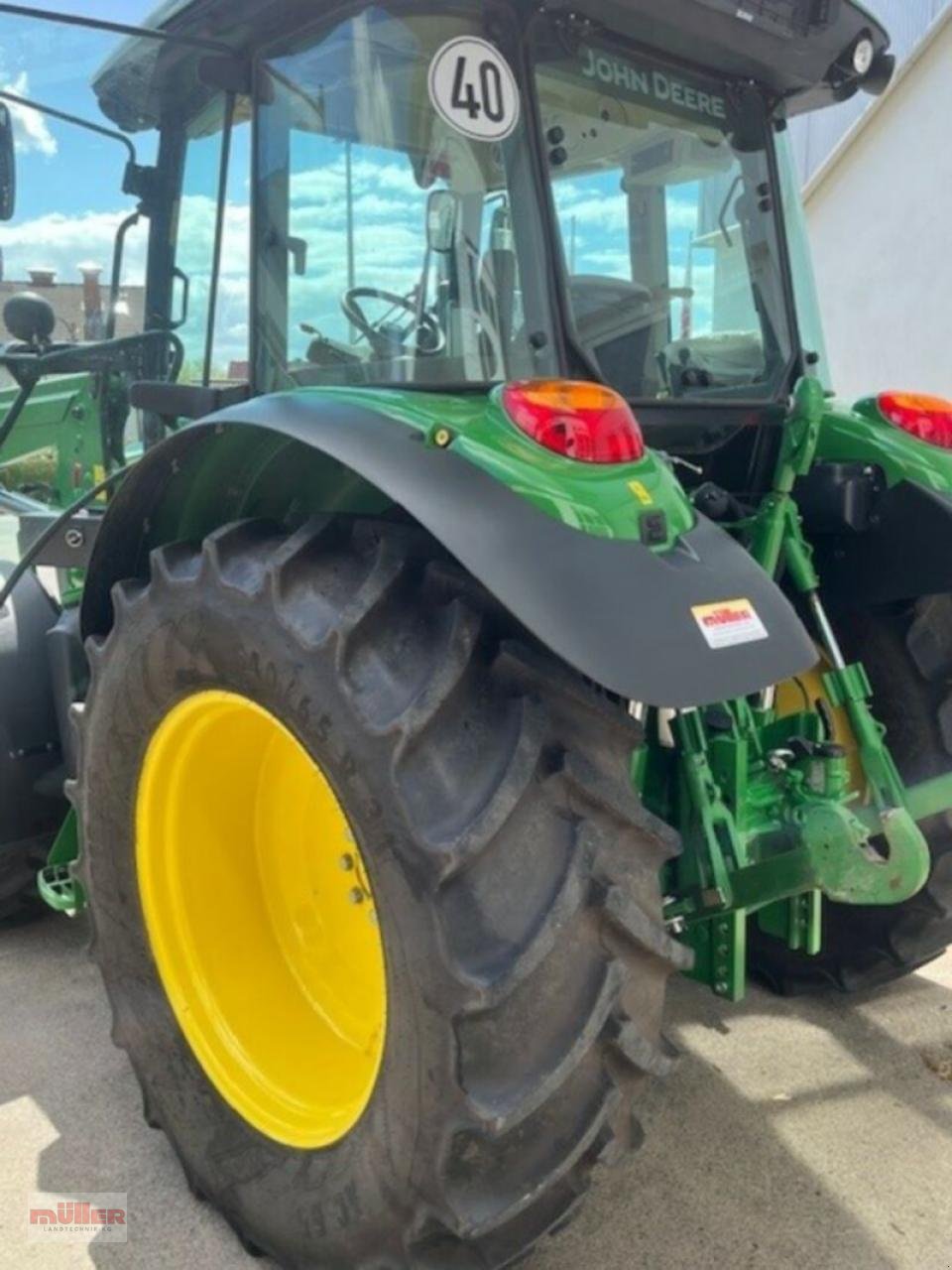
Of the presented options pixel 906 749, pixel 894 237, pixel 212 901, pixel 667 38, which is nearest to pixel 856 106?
pixel 894 237

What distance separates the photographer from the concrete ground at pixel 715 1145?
1.98 metres

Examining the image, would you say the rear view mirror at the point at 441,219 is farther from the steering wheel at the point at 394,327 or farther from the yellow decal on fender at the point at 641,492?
the yellow decal on fender at the point at 641,492

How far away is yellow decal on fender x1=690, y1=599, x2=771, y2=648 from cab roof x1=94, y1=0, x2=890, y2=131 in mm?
1166

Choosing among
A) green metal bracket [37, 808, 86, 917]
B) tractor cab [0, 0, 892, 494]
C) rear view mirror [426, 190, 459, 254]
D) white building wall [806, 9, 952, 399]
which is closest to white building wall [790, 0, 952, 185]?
white building wall [806, 9, 952, 399]

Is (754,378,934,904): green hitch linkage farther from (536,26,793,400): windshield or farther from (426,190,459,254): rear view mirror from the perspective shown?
(426,190,459,254): rear view mirror

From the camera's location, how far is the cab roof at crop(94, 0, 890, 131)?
2.17 metres

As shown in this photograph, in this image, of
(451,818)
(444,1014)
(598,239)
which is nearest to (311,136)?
(598,239)

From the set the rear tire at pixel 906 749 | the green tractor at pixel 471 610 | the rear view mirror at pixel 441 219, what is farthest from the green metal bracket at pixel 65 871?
the rear tire at pixel 906 749

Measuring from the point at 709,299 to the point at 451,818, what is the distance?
155 centimetres

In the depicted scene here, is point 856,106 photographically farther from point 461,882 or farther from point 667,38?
point 461,882

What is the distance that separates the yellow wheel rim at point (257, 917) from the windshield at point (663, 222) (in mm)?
1018

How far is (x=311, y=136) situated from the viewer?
2.24 m

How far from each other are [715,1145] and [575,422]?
146 cm

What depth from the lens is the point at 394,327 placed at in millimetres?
2203
